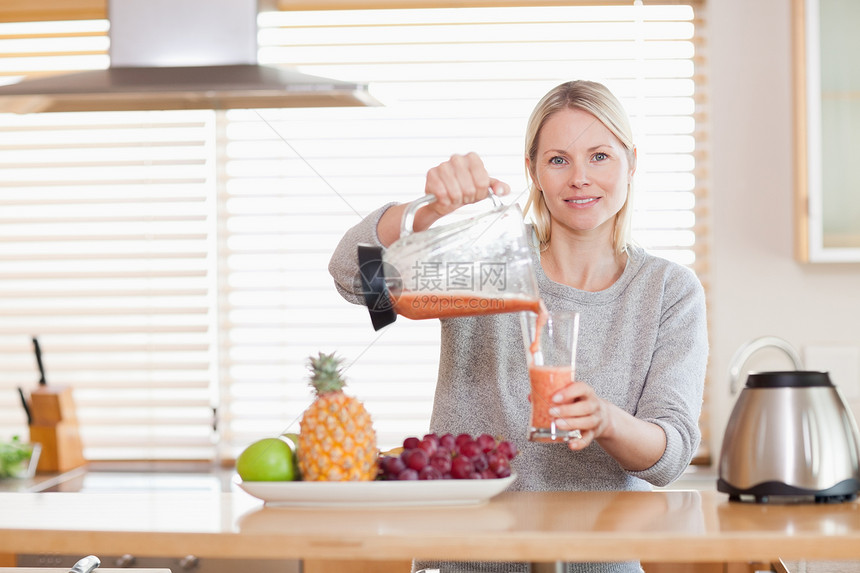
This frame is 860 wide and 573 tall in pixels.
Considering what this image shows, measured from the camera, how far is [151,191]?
8.94 feet

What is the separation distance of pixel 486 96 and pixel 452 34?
0.68ft

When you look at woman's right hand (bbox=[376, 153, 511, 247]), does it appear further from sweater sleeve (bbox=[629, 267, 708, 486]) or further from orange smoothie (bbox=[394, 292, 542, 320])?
sweater sleeve (bbox=[629, 267, 708, 486])

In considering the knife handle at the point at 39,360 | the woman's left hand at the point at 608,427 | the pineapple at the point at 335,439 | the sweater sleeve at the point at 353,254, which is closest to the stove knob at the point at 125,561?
the knife handle at the point at 39,360

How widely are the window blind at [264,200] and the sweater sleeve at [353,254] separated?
1.18m

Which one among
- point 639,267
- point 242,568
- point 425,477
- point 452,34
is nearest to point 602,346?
point 639,267

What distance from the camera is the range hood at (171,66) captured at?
135 cm

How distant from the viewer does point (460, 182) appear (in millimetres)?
1180

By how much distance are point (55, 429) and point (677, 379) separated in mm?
1932

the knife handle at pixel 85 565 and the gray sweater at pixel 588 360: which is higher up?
the gray sweater at pixel 588 360

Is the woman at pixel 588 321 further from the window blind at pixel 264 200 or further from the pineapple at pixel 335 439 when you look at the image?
the window blind at pixel 264 200

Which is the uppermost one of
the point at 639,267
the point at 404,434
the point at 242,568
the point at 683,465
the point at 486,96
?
the point at 486,96

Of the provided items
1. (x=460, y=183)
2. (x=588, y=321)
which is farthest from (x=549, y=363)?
(x=588, y=321)

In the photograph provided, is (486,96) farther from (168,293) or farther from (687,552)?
(687,552)

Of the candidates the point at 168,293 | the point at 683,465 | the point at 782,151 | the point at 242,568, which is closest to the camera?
the point at 683,465
